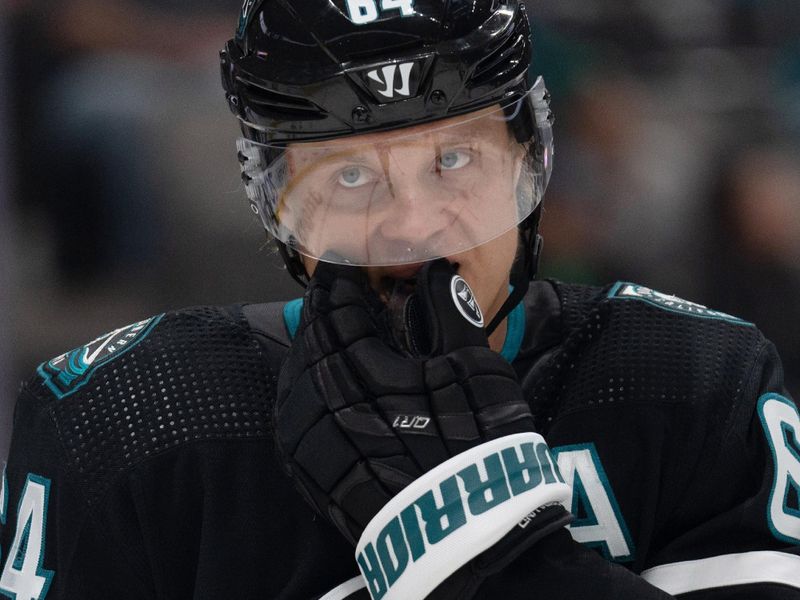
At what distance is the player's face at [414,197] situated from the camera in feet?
3.51

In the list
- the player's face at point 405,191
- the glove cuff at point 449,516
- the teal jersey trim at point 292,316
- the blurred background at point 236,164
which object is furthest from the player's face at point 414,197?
the blurred background at point 236,164

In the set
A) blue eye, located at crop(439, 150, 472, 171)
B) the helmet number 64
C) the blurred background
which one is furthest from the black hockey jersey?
the blurred background

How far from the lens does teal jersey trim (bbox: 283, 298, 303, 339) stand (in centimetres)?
123

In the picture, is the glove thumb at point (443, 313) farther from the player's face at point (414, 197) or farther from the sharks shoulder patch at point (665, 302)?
the sharks shoulder patch at point (665, 302)

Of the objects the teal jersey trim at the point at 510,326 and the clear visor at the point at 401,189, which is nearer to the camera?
the clear visor at the point at 401,189

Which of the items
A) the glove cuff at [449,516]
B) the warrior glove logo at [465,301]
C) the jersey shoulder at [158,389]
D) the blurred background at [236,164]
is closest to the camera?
the glove cuff at [449,516]

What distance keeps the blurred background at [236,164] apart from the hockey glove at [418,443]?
880 mm

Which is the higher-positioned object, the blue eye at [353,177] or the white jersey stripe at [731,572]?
the blue eye at [353,177]

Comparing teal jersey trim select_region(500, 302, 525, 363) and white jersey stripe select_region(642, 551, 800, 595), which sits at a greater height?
teal jersey trim select_region(500, 302, 525, 363)

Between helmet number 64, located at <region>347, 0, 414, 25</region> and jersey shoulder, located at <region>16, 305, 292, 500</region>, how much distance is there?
33cm

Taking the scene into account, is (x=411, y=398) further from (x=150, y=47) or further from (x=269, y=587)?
(x=150, y=47)

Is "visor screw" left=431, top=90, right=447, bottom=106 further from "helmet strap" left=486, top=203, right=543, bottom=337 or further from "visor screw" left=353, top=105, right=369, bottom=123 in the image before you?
"helmet strap" left=486, top=203, right=543, bottom=337

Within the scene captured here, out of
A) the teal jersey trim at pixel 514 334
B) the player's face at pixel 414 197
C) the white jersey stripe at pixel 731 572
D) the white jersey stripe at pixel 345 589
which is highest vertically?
the player's face at pixel 414 197

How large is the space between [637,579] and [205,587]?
1.25 ft
